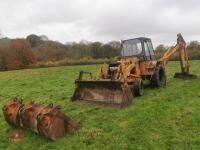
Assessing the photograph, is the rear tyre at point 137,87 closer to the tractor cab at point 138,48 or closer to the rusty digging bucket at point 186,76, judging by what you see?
the tractor cab at point 138,48

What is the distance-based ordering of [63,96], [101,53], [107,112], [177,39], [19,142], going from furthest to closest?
[101,53], [177,39], [63,96], [107,112], [19,142]

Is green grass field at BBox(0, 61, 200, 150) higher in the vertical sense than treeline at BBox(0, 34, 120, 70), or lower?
lower

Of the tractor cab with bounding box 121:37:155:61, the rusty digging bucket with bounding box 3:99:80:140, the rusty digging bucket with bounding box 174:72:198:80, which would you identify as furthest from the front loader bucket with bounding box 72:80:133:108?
the rusty digging bucket with bounding box 174:72:198:80

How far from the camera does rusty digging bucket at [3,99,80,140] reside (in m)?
6.85

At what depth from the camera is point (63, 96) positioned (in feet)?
41.9

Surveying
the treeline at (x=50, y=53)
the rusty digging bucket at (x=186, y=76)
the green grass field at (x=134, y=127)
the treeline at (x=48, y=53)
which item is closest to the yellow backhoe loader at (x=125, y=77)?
the green grass field at (x=134, y=127)

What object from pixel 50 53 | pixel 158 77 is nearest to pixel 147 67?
pixel 158 77

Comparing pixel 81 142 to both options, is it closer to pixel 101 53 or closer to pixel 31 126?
pixel 31 126

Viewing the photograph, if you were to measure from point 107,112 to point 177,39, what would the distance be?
7.63 metres

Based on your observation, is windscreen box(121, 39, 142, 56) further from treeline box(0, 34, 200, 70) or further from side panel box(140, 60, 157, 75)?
treeline box(0, 34, 200, 70)

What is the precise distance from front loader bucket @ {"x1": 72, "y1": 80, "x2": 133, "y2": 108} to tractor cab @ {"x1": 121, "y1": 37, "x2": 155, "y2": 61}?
274cm

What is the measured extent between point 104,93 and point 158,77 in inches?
138

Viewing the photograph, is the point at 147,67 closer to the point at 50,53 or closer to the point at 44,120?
the point at 44,120

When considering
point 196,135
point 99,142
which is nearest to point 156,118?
point 196,135
